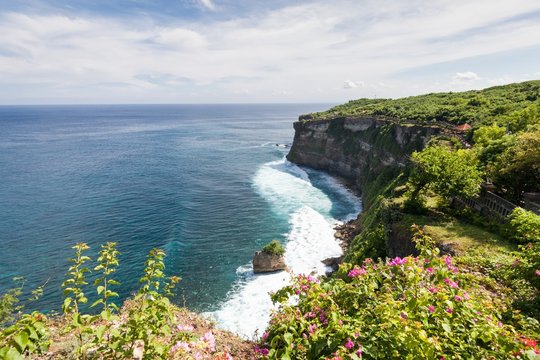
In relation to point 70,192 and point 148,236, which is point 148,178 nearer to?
point 70,192

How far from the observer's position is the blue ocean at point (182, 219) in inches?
1405

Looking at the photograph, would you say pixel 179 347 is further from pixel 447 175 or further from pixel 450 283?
pixel 447 175

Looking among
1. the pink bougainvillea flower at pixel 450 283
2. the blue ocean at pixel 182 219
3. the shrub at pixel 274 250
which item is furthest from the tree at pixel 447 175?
the pink bougainvillea flower at pixel 450 283

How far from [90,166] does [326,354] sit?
327 feet

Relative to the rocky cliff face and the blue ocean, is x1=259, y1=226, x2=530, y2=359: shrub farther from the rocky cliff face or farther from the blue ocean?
the rocky cliff face

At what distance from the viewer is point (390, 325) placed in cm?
638

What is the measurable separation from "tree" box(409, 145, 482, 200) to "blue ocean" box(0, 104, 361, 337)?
1760 cm

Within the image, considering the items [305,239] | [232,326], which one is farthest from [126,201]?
[232,326]

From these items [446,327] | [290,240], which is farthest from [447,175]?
[290,240]

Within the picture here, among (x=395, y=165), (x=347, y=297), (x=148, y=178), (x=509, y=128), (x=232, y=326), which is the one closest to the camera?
(x=347, y=297)

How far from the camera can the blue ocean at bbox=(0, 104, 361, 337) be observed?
35.7 m

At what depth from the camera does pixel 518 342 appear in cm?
622

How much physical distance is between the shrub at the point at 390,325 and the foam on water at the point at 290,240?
1.30 metres

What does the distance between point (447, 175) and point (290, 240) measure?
25173 millimetres
